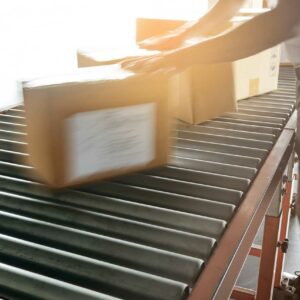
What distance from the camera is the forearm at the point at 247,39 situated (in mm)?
1075

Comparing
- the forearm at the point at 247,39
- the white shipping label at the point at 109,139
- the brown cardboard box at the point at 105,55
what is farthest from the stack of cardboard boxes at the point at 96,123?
the brown cardboard box at the point at 105,55

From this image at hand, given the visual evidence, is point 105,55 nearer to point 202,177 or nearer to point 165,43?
point 165,43

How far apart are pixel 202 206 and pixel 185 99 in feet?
1.89

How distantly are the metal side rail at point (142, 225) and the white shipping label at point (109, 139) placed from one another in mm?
42

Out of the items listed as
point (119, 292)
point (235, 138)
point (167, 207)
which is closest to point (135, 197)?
point (167, 207)

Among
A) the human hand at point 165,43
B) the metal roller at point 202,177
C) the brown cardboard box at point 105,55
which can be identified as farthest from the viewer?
the human hand at point 165,43

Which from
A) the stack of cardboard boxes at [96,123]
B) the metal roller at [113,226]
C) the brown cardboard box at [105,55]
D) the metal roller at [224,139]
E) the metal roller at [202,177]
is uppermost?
the brown cardboard box at [105,55]

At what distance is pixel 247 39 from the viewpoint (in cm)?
110

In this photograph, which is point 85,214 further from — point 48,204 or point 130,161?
point 130,161

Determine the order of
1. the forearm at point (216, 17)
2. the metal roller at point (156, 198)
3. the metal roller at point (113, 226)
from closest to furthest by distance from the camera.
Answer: the metal roller at point (113, 226) → the metal roller at point (156, 198) → the forearm at point (216, 17)

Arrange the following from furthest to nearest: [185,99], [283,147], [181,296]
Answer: [185,99], [283,147], [181,296]

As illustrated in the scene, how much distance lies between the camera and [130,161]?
3.41 feet

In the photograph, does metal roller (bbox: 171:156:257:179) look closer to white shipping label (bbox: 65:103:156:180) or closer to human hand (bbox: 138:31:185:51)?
white shipping label (bbox: 65:103:156:180)

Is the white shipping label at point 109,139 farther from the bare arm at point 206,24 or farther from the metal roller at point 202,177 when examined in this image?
the bare arm at point 206,24
